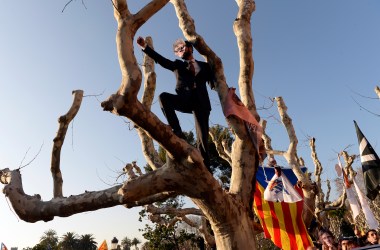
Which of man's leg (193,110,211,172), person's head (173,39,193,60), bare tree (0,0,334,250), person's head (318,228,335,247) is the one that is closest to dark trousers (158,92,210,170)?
man's leg (193,110,211,172)

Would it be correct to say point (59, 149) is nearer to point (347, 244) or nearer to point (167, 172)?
point (167, 172)

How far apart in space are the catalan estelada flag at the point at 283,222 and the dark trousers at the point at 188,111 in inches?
82.9

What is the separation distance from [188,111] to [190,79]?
372 mm

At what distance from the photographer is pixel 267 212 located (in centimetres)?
634

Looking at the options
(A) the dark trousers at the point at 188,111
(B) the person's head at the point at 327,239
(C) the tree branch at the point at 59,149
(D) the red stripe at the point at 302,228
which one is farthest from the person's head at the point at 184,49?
(D) the red stripe at the point at 302,228

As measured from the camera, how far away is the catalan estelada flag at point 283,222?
231 inches

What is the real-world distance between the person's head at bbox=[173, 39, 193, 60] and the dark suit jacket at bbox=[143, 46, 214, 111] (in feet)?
0.32

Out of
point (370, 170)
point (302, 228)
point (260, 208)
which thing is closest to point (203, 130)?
point (260, 208)

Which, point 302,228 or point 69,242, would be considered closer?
point 302,228

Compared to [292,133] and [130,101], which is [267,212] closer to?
[292,133]

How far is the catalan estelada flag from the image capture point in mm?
5867

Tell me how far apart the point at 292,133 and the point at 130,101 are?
18.6 feet

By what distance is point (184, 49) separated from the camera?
165 inches

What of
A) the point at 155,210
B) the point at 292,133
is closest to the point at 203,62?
the point at 292,133
